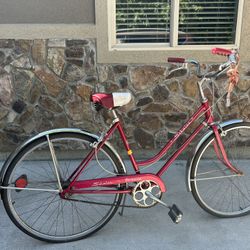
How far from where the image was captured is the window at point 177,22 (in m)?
3.50

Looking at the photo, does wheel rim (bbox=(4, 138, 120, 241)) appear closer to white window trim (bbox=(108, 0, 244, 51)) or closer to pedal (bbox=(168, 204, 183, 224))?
pedal (bbox=(168, 204, 183, 224))

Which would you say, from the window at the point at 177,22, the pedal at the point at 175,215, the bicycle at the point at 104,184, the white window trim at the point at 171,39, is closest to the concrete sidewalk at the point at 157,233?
the bicycle at the point at 104,184

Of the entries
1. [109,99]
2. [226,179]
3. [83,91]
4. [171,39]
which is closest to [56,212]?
[109,99]

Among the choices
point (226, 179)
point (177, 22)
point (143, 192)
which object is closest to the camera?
point (143, 192)

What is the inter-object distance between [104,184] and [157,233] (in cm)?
60

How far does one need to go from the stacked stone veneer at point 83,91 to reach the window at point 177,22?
30cm

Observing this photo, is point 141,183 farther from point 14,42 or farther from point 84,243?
point 14,42

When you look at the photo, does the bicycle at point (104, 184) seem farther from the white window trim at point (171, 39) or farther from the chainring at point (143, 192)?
the white window trim at point (171, 39)

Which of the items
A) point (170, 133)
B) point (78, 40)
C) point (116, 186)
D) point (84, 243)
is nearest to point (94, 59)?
point (78, 40)

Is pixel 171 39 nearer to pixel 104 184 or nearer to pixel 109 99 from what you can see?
pixel 109 99

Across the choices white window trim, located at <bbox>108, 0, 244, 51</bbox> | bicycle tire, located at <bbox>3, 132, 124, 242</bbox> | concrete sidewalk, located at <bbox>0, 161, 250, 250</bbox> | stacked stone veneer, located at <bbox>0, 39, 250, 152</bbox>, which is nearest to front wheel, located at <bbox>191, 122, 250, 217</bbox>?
concrete sidewalk, located at <bbox>0, 161, 250, 250</bbox>

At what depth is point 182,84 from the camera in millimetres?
3580

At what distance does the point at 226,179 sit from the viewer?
3246mm

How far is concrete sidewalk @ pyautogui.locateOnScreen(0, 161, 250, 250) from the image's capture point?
2473 mm
